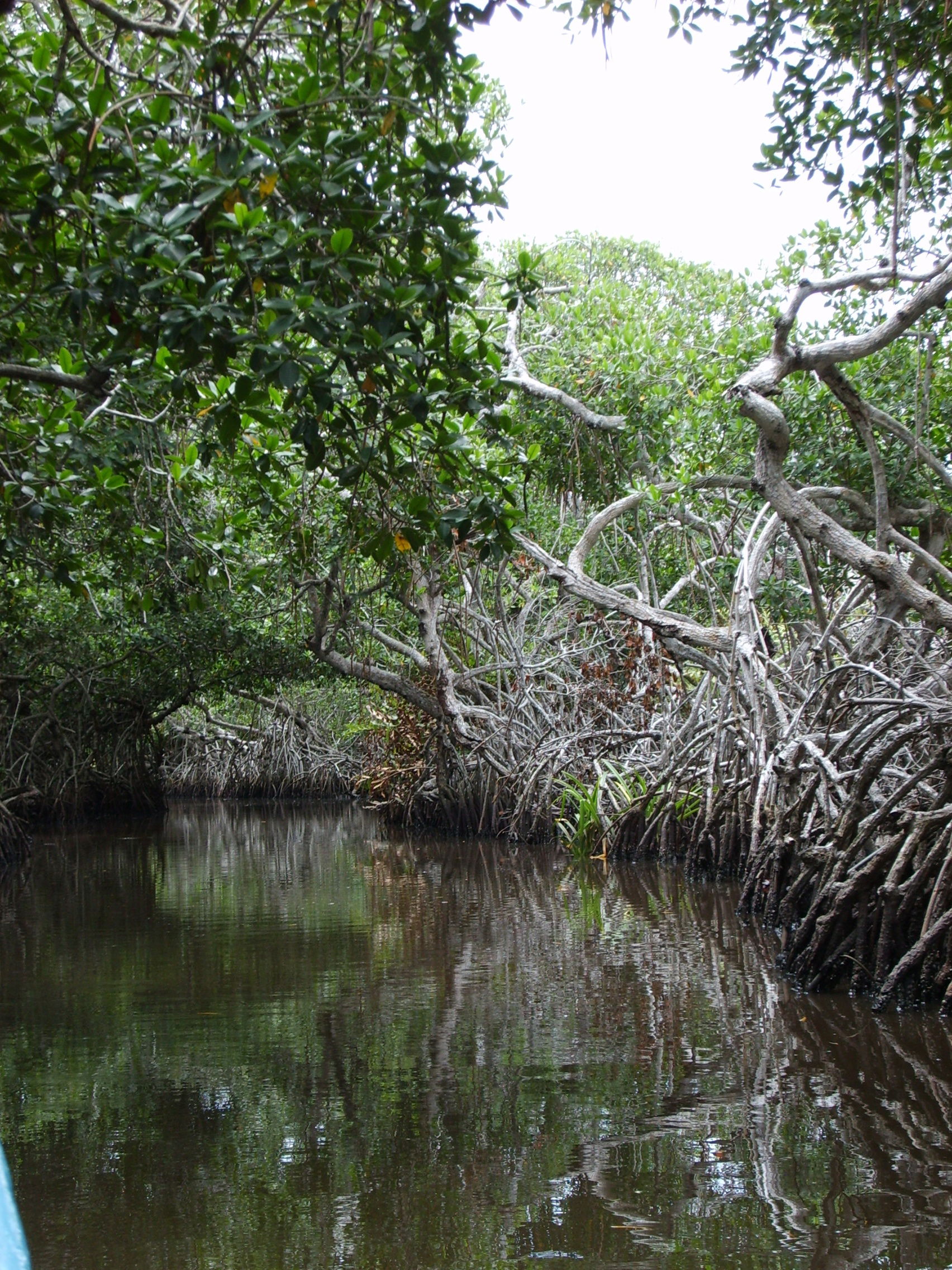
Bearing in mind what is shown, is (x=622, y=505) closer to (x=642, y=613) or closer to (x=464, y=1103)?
(x=642, y=613)

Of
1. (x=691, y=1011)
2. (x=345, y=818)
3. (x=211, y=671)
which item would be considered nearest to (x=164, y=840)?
(x=211, y=671)

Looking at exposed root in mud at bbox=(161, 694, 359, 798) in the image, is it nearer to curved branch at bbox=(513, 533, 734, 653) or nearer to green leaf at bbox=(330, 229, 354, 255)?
curved branch at bbox=(513, 533, 734, 653)

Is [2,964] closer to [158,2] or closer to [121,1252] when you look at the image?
[121,1252]

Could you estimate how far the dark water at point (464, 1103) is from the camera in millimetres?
2533

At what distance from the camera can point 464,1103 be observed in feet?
11.2

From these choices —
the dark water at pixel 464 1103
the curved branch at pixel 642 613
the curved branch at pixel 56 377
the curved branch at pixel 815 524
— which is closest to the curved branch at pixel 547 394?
the curved branch at pixel 642 613

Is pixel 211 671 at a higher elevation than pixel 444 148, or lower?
lower

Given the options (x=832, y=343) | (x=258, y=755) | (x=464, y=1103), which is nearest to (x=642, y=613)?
(x=832, y=343)

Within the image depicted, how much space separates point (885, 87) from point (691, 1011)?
3.55m

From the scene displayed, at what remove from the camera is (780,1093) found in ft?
11.2

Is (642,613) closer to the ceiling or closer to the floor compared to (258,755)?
closer to the ceiling

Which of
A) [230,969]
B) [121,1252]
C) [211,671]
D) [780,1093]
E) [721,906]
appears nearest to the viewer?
[121,1252]

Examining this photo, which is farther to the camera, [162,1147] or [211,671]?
[211,671]

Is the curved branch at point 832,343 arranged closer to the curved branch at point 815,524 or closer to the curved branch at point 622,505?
the curved branch at point 815,524
